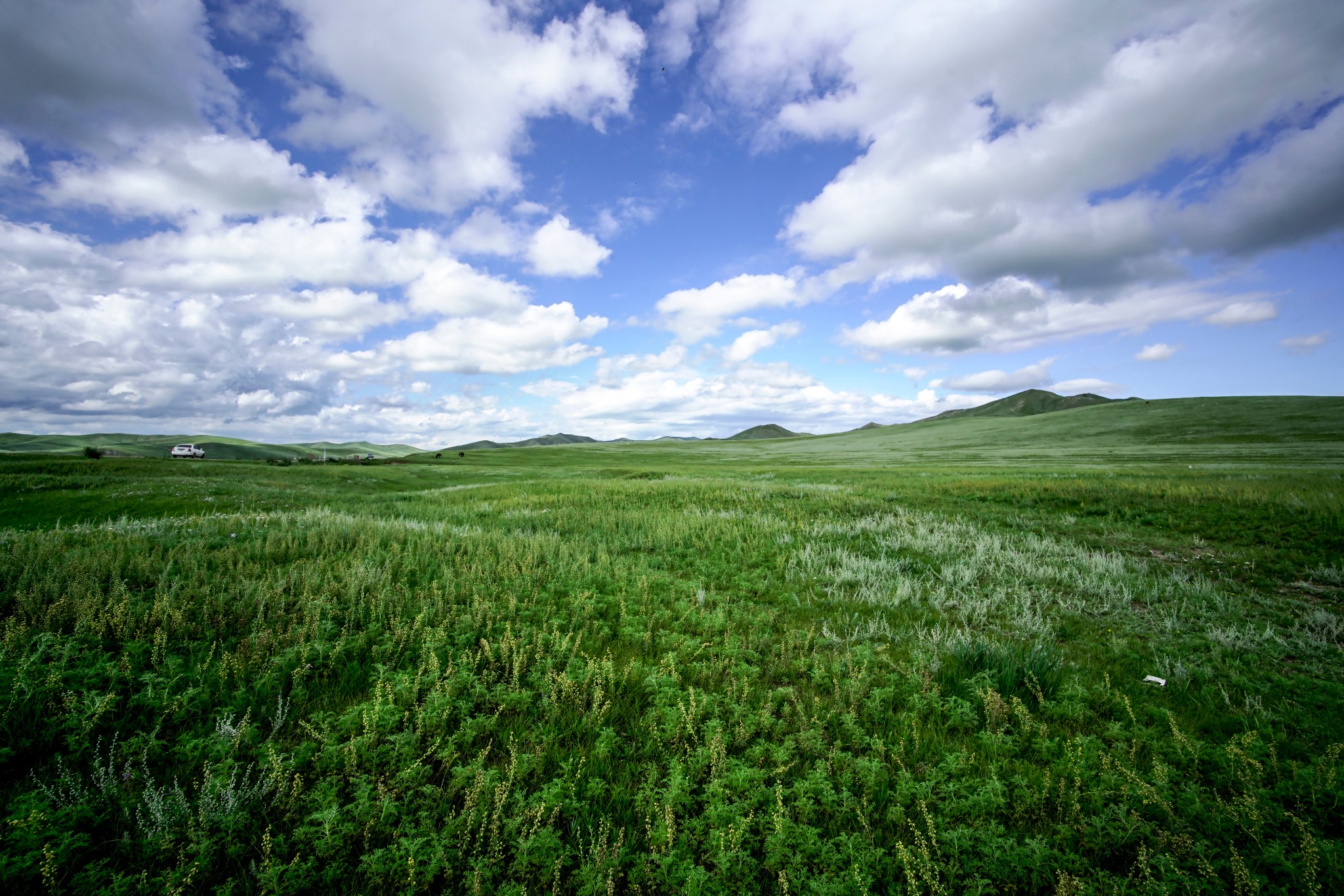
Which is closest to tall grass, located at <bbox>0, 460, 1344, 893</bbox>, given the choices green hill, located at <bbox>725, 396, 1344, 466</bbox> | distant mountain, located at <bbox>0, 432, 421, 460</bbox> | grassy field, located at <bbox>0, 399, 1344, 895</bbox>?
grassy field, located at <bbox>0, 399, 1344, 895</bbox>

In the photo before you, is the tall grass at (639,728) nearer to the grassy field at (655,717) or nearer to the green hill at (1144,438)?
the grassy field at (655,717)

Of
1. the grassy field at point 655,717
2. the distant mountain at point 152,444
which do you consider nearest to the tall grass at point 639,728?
the grassy field at point 655,717

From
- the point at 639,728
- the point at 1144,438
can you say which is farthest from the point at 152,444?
the point at 1144,438

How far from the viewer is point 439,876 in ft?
11.9

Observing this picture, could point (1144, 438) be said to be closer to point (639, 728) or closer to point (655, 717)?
point (655, 717)

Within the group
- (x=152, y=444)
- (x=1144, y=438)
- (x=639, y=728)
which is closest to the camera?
(x=639, y=728)

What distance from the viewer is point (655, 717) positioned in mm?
5230

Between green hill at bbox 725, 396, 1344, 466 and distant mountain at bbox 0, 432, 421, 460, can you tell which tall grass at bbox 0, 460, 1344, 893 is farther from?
distant mountain at bbox 0, 432, 421, 460

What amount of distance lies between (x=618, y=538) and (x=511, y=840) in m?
10.1

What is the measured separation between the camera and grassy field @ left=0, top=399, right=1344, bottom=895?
3572mm

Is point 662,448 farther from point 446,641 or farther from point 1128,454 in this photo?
point 446,641

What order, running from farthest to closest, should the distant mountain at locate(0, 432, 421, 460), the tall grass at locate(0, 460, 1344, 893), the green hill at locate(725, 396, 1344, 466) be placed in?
the distant mountain at locate(0, 432, 421, 460), the green hill at locate(725, 396, 1344, 466), the tall grass at locate(0, 460, 1344, 893)

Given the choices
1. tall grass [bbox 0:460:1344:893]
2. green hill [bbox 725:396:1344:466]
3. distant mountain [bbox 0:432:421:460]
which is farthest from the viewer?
distant mountain [bbox 0:432:421:460]

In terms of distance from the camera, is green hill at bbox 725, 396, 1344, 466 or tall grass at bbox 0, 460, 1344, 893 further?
green hill at bbox 725, 396, 1344, 466
